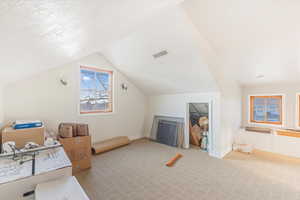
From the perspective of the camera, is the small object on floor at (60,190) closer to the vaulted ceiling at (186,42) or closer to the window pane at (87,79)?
the vaulted ceiling at (186,42)

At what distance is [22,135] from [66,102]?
4.53 feet

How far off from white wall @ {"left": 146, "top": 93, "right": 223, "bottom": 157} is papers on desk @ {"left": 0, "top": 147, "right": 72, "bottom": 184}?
3017mm

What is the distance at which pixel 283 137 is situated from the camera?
3.33 metres

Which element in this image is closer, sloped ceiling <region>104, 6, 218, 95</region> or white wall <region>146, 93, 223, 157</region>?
sloped ceiling <region>104, 6, 218, 95</region>

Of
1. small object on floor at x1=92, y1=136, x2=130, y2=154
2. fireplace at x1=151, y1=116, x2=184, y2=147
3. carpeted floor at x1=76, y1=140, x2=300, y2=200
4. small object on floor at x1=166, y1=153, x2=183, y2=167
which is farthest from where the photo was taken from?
fireplace at x1=151, y1=116, x2=184, y2=147

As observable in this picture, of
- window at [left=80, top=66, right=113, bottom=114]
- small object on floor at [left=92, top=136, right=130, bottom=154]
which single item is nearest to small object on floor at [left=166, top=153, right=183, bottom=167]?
small object on floor at [left=92, top=136, right=130, bottom=154]

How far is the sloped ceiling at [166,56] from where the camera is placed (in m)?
2.17

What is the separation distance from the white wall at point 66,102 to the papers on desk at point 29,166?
166 centimetres

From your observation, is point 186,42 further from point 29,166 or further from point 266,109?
point 266,109

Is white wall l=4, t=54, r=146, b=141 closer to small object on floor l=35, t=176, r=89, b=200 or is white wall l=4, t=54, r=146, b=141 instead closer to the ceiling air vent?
the ceiling air vent

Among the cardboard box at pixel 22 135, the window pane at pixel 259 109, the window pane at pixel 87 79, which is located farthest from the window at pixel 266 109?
the cardboard box at pixel 22 135

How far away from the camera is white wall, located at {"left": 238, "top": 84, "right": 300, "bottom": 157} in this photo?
128 inches

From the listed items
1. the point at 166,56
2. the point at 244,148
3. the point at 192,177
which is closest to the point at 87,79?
the point at 166,56

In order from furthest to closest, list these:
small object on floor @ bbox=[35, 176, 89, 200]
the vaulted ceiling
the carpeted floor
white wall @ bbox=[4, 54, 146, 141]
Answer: white wall @ bbox=[4, 54, 146, 141], the carpeted floor, the vaulted ceiling, small object on floor @ bbox=[35, 176, 89, 200]
